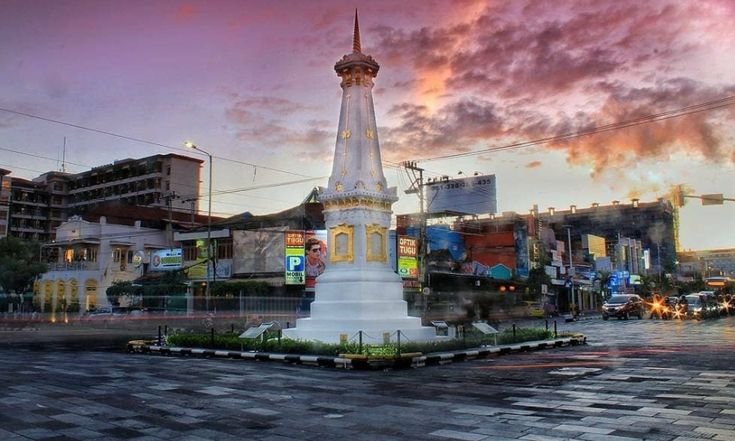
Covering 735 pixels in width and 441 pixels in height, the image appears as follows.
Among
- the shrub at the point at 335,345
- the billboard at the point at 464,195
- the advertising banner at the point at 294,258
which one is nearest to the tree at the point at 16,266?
the advertising banner at the point at 294,258

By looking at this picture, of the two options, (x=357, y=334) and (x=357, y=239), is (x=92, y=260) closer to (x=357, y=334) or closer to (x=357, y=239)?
(x=357, y=239)

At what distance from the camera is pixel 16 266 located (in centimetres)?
5825

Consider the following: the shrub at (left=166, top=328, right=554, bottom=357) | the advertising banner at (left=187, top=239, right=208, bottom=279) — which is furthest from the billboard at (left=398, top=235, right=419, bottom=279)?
the shrub at (left=166, top=328, right=554, bottom=357)

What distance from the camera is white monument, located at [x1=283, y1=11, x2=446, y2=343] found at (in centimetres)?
2105

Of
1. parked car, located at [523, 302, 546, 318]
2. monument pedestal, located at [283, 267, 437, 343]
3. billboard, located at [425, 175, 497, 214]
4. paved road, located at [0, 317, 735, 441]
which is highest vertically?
billboard, located at [425, 175, 497, 214]

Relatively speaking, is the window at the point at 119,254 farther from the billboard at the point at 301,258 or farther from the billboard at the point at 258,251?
the billboard at the point at 301,258

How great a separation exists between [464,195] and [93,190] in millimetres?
61903

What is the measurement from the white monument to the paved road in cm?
392

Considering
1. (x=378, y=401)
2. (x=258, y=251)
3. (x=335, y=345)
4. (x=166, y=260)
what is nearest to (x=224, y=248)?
(x=258, y=251)

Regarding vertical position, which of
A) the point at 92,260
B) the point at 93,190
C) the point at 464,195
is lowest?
the point at 92,260

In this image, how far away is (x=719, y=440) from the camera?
23.8 feet

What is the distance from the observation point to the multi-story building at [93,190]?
86.7 metres

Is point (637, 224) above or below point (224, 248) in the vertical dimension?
above

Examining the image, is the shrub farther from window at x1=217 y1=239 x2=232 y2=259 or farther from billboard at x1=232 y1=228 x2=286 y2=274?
window at x1=217 y1=239 x2=232 y2=259
